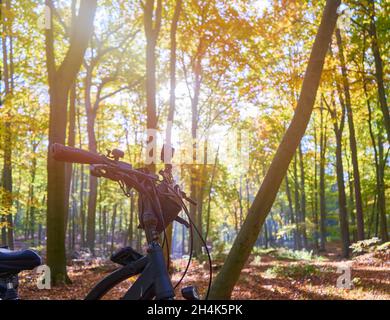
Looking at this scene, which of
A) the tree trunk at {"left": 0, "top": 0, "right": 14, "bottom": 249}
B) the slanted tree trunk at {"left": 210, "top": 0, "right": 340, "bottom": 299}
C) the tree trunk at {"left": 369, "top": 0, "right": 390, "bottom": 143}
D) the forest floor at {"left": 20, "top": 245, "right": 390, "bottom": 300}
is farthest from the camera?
the tree trunk at {"left": 369, "top": 0, "right": 390, "bottom": 143}

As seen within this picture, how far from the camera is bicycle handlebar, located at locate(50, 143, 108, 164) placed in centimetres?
237

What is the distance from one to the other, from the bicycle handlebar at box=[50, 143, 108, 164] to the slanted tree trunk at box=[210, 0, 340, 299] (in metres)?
4.26

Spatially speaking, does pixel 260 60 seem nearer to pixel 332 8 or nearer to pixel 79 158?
pixel 332 8

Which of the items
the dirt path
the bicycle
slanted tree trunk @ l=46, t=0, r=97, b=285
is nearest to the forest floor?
the dirt path

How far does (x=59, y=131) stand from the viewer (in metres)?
11.2

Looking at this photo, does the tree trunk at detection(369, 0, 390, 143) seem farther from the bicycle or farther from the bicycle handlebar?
the bicycle handlebar

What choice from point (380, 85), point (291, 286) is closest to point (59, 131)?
point (291, 286)

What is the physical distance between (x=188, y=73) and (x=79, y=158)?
66.3 ft

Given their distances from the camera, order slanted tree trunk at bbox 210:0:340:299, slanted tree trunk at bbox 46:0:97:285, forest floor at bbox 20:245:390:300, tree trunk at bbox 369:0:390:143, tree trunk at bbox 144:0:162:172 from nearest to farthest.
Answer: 1. slanted tree trunk at bbox 210:0:340:299
2. forest floor at bbox 20:245:390:300
3. slanted tree trunk at bbox 46:0:97:285
4. tree trunk at bbox 144:0:162:172
5. tree trunk at bbox 369:0:390:143

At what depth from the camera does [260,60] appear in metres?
16.9

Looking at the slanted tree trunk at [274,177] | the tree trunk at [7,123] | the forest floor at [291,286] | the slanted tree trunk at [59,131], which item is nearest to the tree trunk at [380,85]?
the forest floor at [291,286]

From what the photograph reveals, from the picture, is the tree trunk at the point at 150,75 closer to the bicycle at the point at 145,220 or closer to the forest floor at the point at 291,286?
the forest floor at the point at 291,286

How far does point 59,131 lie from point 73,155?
9.31m
